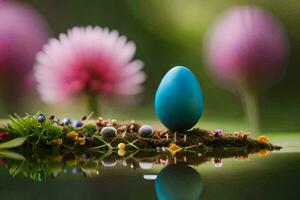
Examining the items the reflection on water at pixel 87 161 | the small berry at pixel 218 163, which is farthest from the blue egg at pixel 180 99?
the small berry at pixel 218 163

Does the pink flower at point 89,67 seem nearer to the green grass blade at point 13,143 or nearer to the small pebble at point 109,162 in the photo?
the green grass blade at point 13,143

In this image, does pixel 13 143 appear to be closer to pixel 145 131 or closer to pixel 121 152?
pixel 121 152

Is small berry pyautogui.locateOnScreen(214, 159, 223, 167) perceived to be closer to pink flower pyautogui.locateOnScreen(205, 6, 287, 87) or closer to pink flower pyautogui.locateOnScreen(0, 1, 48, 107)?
pink flower pyautogui.locateOnScreen(205, 6, 287, 87)

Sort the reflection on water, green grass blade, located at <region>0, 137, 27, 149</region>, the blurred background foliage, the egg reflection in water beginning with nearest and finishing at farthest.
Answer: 1. the egg reflection in water
2. the reflection on water
3. green grass blade, located at <region>0, 137, 27, 149</region>
4. the blurred background foliage

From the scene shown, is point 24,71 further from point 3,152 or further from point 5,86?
point 3,152

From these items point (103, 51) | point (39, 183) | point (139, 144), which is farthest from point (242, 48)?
point (39, 183)

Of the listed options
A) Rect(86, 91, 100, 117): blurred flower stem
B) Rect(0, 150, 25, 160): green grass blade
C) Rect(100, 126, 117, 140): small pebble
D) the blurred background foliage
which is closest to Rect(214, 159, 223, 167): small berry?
Rect(100, 126, 117, 140): small pebble

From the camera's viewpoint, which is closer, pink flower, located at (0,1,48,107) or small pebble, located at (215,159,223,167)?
small pebble, located at (215,159,223,167)
